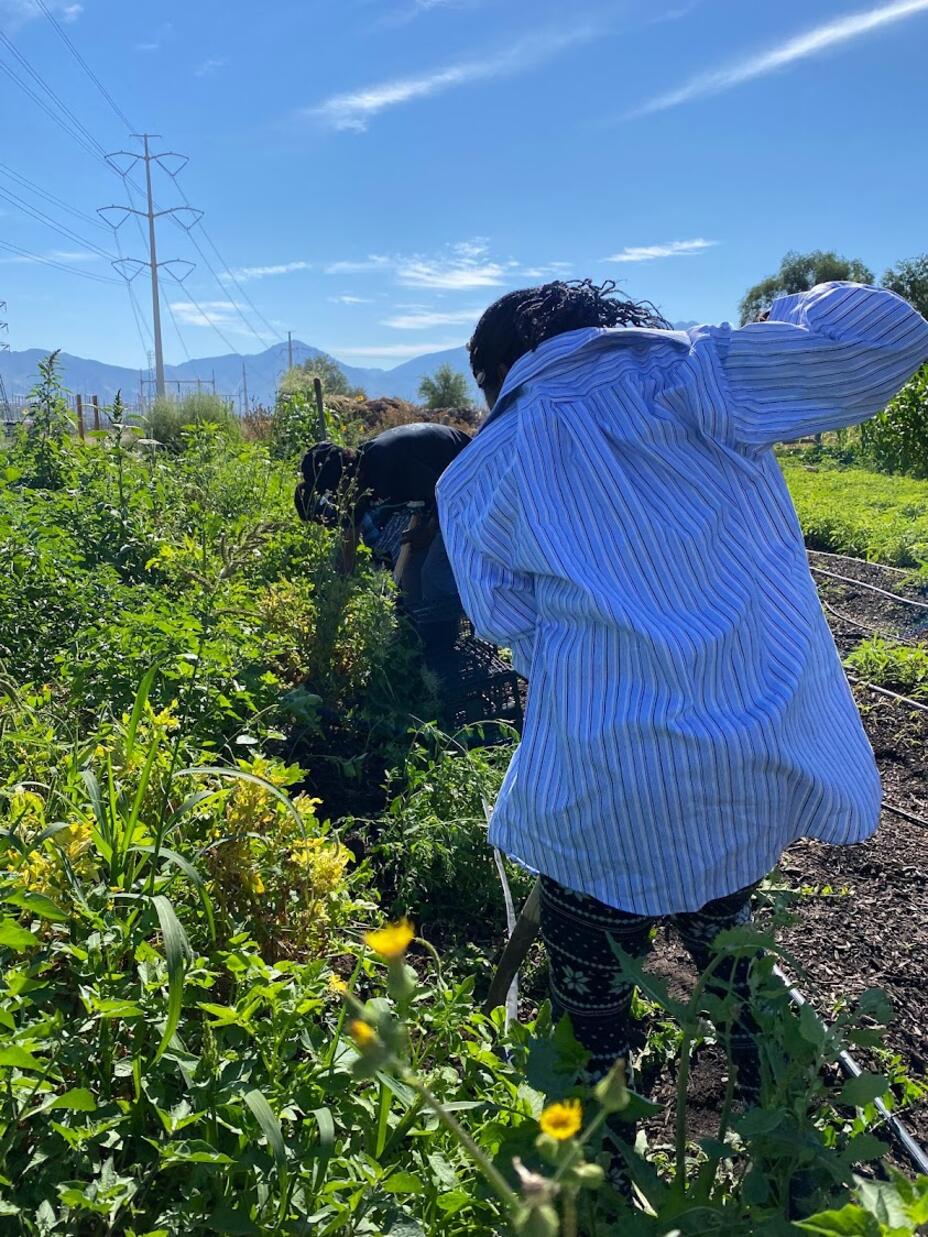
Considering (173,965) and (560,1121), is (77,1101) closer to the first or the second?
(173,965)

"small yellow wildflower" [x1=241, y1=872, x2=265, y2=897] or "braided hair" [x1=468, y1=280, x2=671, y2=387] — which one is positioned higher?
"braided hair" [x1=468, y1=280, x2=671, y2=387]

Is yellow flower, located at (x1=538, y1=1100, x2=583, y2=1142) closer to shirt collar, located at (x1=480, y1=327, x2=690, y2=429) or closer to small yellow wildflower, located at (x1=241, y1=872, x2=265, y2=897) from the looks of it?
shirt collar, located at (x1=480, y1=327, x2=690, y2=429)

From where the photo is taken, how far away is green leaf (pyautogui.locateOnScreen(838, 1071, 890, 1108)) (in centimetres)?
104

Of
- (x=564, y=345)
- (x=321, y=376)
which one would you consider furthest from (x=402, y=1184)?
(x=321, y=376)

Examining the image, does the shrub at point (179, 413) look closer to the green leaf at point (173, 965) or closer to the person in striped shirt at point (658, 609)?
the person in striped shirt at point (658, 609)

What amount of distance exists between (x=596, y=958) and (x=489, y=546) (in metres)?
0.70

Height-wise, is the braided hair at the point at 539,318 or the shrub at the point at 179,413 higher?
the shrub at the point at 179,413

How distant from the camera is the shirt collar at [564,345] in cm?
151

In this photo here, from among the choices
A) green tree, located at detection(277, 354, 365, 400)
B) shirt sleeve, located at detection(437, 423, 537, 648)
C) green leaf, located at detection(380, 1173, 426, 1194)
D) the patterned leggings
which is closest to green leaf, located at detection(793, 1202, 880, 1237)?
green leaf, located at detection(380, 1173, 426, 1194)

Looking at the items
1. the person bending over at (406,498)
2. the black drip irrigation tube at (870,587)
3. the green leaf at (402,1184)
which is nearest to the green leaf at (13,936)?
the green leaf at (402,1184)

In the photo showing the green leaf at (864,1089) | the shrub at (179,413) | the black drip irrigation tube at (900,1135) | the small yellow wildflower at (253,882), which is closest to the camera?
the green leaf at (864,1089)

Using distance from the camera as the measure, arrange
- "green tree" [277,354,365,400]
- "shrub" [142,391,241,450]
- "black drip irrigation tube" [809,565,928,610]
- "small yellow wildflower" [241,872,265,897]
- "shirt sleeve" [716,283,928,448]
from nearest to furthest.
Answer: "shirt sleeve" [716,283,928,448] < "small yellow wildflower" [241,872,265,897] < "black drip irrigation tube" [809,565,928,610] < "shrub" [142,391,241,450] < "green tree" [277,354,365,400]

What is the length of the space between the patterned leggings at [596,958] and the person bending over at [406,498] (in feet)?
8.61

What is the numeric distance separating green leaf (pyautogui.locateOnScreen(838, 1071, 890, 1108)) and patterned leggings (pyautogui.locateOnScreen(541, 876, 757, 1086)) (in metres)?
0.46
